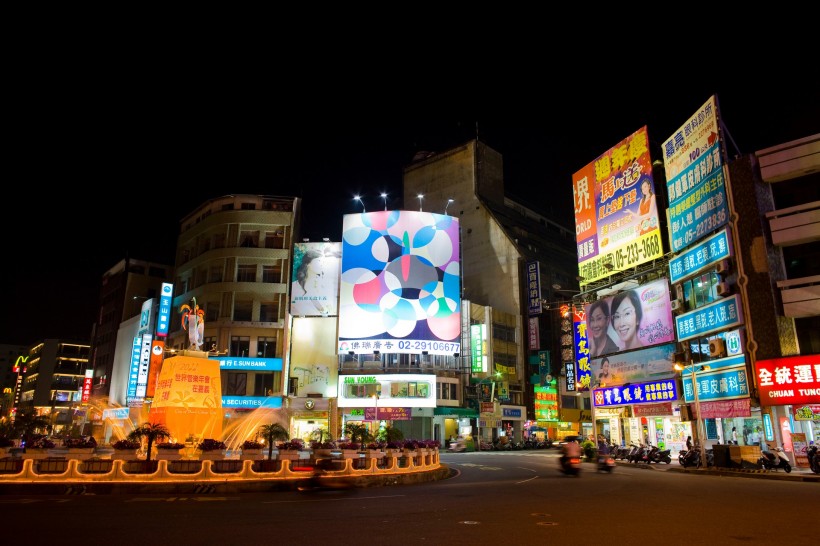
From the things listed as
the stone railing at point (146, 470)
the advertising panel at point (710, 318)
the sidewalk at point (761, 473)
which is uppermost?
the advertising panel at point (710, 318)

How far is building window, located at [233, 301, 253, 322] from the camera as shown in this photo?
182 feet

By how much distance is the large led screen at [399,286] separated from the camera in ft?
Answer: 174

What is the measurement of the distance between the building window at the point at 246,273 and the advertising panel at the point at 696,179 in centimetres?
3868

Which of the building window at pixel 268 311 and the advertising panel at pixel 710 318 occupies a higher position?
the building window at pixel 268 311

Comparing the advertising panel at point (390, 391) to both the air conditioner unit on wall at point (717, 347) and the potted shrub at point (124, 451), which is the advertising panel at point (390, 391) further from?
the potted shrub at point (124, 451)

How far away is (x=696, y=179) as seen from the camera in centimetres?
3297

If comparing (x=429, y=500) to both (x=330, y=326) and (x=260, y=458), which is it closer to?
(x=260, y=458)

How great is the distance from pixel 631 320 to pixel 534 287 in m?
25.4

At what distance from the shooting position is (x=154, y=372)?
5734 centimetres

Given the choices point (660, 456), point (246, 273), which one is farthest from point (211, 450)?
point (246, 273)

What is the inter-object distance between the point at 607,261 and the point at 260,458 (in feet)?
93.4

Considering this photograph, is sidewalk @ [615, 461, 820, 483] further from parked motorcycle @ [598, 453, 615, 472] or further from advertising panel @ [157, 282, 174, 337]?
advertising panel @ [157, 282, 174, 337]

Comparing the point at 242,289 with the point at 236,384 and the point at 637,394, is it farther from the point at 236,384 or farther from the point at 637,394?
the point at 637,394

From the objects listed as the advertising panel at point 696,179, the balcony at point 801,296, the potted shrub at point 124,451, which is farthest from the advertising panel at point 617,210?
the potted shrub at point 124,451
